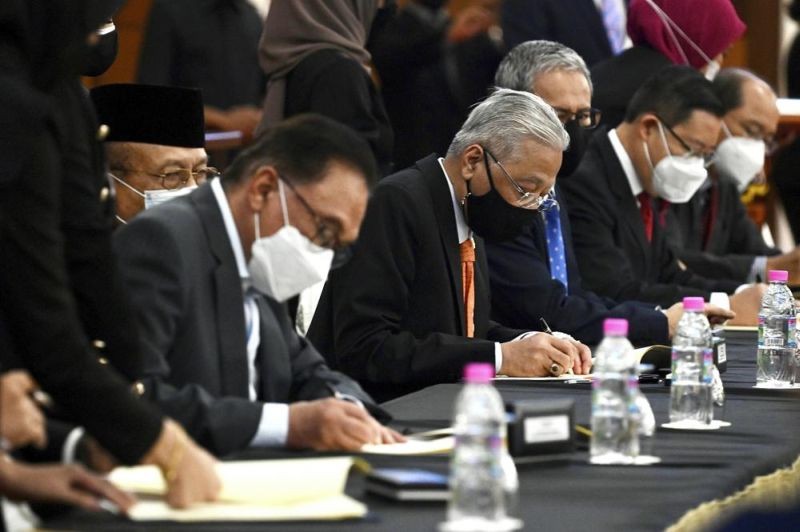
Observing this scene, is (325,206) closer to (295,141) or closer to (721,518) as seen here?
(295,141)

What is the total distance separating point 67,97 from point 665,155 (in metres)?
3.81

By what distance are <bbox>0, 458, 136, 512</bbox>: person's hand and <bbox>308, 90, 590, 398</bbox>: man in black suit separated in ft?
6.26

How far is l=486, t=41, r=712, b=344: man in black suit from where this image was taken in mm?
4992

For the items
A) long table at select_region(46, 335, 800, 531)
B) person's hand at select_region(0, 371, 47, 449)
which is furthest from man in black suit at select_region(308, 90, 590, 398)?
person's hand at select_region(0, 371, 47, 449)

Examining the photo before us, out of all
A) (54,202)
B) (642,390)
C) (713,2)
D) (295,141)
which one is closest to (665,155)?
(713,2)

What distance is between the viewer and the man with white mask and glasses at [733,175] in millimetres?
7332

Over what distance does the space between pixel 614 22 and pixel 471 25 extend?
872mm

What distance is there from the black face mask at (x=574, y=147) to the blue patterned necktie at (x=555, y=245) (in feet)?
1.16

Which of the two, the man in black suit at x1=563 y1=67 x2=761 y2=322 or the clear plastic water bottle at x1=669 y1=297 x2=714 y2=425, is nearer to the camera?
the clear plastic water bottle at x1=669 y1=297 x2=714 y2=425

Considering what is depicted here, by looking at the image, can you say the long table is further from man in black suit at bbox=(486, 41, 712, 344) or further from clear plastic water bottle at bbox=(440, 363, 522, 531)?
man in black suit at bbox=(486, 41, 712, 344)

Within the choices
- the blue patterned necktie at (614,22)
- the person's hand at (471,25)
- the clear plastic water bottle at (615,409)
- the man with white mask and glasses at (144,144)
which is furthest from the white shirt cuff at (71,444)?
the person's hand at (471,25)

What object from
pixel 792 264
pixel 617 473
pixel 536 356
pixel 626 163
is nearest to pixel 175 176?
pixel 536 356

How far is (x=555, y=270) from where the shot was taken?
5.24 m

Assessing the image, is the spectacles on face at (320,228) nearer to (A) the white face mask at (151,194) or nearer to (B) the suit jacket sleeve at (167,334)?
(B) the suit jacket sleeve at (167,334)
